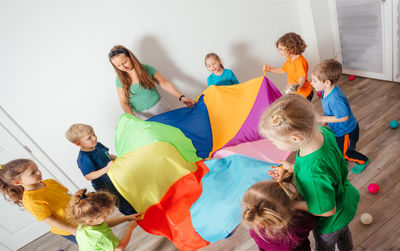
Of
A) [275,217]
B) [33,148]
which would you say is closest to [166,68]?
[33,148]

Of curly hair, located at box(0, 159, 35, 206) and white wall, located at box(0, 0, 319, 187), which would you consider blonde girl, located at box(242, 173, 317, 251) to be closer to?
curly hair, located at box(0, 159, 35, 206)

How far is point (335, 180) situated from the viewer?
939 millimetres

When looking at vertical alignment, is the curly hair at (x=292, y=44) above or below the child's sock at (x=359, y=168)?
above

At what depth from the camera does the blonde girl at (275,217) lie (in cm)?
86

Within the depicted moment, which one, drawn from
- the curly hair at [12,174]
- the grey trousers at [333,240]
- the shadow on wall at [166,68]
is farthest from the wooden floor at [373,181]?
the shadow on wall at [166,68]

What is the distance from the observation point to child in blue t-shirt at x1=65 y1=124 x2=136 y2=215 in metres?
1.78

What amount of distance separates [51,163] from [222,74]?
6.58 ft

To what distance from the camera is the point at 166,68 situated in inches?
101

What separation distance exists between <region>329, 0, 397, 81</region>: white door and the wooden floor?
191mm

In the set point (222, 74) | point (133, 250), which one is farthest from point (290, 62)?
point (133, 250)

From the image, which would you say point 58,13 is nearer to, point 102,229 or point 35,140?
point 35,140

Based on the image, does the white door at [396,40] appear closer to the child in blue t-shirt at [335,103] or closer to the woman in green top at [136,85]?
the child in blue t-shirt at [335,103]

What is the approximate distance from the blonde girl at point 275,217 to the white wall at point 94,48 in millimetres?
1941

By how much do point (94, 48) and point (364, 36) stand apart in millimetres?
3100
